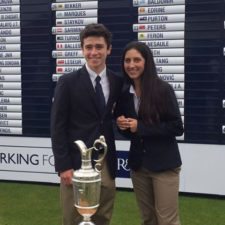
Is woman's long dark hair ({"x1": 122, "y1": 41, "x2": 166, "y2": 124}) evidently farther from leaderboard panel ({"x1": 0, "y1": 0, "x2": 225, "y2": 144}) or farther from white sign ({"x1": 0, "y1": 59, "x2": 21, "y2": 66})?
white sign ({"x1": 0, "y1": 59, "x2": 21, "y2": 66})

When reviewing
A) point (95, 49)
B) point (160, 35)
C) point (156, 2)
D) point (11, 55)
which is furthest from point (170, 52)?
point (95, 49)

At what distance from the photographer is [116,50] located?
425 cm

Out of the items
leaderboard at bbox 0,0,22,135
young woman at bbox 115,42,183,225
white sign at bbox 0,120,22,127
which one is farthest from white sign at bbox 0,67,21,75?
young woman at bbox 115,42,183,225

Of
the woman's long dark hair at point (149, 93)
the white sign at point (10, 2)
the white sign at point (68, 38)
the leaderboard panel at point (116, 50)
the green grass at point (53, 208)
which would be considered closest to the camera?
the woman's long dark hair at point (149, 93)

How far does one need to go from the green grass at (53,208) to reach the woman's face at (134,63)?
158 cm

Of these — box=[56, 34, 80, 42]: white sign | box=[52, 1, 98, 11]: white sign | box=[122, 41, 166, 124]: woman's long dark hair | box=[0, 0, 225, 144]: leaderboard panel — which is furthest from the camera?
box=[56, 34, 80, 42]: white sign

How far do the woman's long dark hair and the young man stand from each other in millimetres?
170

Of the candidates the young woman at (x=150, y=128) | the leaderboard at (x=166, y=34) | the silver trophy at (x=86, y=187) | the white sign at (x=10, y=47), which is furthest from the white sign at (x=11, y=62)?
the silver trophy at (x=86, y=187)

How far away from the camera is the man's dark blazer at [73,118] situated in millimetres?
2293

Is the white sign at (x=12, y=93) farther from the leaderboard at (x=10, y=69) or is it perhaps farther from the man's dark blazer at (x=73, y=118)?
the man's dark blazer at (x=73, y=118)

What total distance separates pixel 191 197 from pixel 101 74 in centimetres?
223

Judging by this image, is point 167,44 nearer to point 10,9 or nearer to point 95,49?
point 10,9

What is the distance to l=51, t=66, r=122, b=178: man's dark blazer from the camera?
2.29 m

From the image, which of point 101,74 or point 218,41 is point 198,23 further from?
point 101,74
